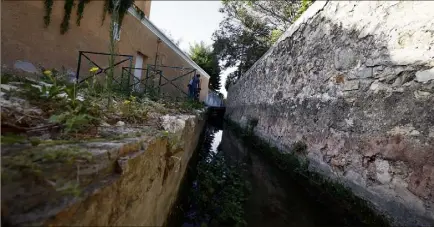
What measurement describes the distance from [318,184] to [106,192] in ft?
12.2

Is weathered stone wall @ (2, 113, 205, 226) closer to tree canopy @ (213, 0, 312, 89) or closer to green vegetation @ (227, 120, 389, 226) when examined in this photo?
green vegetation @ (227, 120, 389, 226)

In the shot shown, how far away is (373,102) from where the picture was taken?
350 centimetres

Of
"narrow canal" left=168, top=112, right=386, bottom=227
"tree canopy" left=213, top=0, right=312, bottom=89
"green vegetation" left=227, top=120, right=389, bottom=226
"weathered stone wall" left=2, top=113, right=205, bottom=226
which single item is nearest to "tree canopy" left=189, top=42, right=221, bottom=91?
"tree canopy" left=213, top=0, right=312, bottom=89

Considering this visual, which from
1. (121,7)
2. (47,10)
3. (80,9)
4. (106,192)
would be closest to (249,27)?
(121,7)

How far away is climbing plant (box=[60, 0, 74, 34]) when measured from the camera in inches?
292

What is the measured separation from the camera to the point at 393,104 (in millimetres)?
3201

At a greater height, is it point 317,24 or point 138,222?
point 317,24

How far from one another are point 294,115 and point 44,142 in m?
5.20

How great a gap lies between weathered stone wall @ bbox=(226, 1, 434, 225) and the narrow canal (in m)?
0.42

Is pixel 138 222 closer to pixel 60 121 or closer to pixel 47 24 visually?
pixel 60 121

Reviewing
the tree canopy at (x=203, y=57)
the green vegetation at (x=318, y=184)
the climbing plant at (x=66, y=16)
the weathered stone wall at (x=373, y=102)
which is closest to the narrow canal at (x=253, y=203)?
the green vegetation at (x=318, y=184)

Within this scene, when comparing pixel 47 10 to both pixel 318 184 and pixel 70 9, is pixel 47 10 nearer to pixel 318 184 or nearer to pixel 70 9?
pixel 70 9

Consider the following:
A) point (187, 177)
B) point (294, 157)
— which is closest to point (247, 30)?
point (294, 157)

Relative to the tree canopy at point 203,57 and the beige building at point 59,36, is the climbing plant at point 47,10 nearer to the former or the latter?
the beige building at point 59,36
